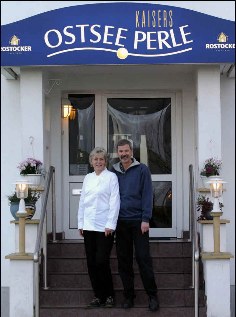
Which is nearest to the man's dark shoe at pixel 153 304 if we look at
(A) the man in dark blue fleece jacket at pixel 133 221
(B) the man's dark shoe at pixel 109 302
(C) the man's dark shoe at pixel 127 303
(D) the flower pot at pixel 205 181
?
(A) the man in dark blue fleece jacket at pixel 133 221

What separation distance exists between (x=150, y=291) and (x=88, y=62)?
105 inches

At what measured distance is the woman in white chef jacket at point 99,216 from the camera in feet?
21.4

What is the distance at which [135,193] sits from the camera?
6.59 m

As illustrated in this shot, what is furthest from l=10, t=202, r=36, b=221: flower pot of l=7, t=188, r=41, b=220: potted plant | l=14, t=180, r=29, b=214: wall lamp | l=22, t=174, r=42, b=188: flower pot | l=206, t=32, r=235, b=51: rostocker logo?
l=206, t=32, r=235, b=51: rostocker logo

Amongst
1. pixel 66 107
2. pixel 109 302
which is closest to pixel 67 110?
pixel 66 107

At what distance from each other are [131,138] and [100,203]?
7.73 feet

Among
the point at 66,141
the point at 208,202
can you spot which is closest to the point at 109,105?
the point at 66,141

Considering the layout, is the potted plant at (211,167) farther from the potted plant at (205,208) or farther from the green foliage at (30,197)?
the green foliage at (30,197)

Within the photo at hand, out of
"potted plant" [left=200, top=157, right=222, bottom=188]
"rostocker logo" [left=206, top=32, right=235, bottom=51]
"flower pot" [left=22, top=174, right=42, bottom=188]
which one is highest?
"rostocker logo" [left=206, top=32, right=235, bottom=51]

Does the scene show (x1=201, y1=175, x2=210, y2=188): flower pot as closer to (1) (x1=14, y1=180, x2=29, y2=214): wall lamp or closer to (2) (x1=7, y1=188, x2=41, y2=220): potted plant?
(2) (x1=7, y1=188, x2=41, y2=220): potted plant

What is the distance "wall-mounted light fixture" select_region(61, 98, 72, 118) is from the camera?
868cm

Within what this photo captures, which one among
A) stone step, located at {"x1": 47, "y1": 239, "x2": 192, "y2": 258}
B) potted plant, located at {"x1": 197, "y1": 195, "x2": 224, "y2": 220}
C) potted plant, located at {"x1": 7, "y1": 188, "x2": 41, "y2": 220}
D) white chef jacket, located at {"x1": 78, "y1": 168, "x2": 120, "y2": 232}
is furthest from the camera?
stone step, located at {"x1": 47, "y1": 239, "x2": 192, "y2": 258}

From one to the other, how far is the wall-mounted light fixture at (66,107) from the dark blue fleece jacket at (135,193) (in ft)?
7.54

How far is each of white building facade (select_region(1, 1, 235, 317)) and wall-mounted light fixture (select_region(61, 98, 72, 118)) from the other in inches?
2.2
